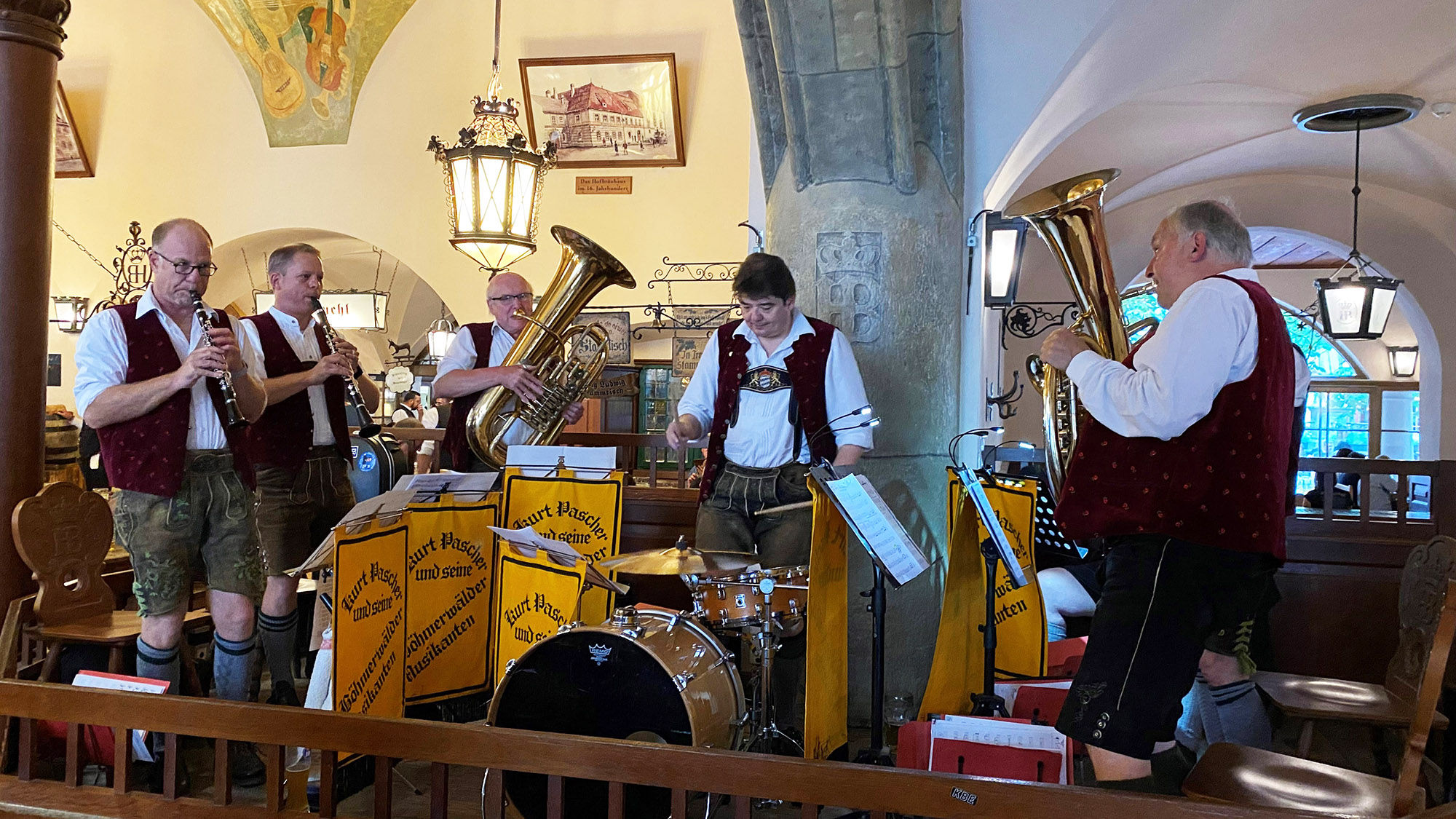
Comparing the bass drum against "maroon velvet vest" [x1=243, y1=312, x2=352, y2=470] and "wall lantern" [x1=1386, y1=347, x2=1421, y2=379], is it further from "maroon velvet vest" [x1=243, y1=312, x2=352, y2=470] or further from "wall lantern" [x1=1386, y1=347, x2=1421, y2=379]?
"wall lantern" [x1=1386, y1=347, x2=1421, y2=379]

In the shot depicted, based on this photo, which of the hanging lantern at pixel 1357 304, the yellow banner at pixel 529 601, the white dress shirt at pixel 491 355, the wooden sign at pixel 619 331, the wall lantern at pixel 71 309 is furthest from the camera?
the wall lantern at pixel 71 309

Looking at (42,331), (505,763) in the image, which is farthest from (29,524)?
(505,763)

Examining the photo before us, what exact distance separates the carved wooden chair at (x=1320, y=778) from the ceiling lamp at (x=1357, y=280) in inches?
219

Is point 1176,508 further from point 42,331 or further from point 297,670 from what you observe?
point 297,670

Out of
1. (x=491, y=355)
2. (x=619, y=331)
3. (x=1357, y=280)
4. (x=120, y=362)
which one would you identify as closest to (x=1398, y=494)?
(x=1357, y=280)

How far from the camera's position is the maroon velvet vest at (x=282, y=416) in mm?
3799

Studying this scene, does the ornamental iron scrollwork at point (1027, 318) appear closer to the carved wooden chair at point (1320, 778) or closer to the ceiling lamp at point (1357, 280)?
the ceiling lamp at point (1357, 280)

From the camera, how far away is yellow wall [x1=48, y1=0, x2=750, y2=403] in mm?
9461

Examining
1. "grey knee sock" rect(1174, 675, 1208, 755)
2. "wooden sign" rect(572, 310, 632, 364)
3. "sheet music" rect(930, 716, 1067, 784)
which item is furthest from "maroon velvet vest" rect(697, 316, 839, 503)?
"wooden sign" rect(572, 310, 632, 364)

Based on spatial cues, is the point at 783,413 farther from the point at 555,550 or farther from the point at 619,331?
the point at 619,331

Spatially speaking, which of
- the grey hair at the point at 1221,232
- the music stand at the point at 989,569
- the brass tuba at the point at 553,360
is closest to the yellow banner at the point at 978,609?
the music stand at the point at 989,569

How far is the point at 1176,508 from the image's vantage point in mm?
2506

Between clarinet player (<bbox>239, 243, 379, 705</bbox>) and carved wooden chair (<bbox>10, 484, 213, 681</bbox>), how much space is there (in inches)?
13.2

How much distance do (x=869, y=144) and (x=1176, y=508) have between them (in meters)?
2.24
